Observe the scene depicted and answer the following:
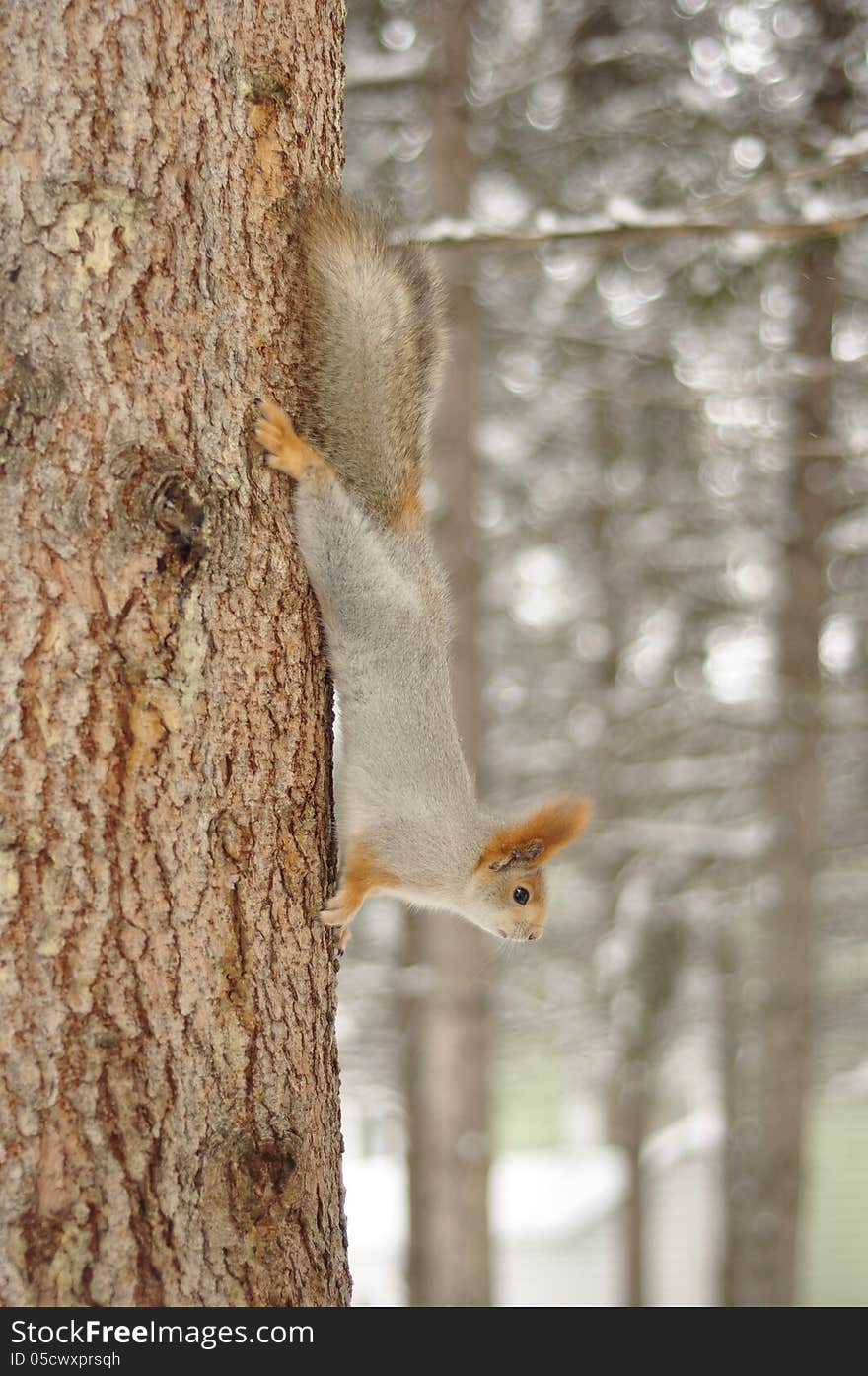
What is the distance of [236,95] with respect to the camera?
6.89 feet

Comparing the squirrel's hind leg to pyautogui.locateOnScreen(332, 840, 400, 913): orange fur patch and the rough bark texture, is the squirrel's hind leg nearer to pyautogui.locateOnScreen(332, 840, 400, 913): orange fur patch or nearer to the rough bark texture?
pyautogui.locateOnScreen(332, 840, 400, 913): orange fur patch

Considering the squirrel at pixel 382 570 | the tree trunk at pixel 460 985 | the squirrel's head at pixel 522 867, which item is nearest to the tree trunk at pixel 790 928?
the tree trunk at pixel 460 985

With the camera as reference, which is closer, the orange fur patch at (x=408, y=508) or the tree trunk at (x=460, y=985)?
the orange fur patch at (x=408, y=508)

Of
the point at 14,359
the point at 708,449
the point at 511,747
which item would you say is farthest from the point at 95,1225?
the point at 511,747

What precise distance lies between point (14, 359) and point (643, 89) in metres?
6.38

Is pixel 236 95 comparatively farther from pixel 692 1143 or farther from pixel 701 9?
pixel 692 1143

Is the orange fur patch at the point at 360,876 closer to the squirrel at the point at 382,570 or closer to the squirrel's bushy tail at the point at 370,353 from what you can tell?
the squirrel at the point at 382,570

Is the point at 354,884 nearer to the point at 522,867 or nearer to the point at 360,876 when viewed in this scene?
the point at 360,876

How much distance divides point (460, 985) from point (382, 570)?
5026mm

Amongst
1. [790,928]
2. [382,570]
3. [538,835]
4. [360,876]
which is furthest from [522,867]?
[790,928]

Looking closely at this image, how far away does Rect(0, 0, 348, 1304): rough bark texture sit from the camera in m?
1.88

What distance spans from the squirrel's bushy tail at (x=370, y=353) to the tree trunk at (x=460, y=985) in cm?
437

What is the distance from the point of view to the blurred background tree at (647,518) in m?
6.54

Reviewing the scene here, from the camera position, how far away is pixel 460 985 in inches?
281
